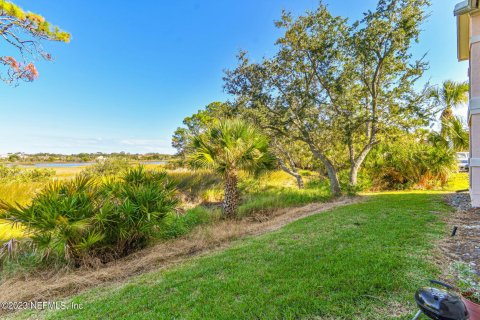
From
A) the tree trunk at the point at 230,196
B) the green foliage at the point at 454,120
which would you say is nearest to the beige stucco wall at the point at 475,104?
the green foliage at the point at 454,120

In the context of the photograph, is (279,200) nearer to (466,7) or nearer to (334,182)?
(334,182)

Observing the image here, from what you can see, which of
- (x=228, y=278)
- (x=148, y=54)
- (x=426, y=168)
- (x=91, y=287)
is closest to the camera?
(x=228, y=278)

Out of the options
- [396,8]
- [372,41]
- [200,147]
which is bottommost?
[200,147]

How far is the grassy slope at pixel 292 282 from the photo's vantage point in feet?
7.43

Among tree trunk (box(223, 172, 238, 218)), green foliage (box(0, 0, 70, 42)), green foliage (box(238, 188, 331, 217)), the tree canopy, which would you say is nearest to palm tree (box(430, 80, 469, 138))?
green foliage (box(238, 188, 331, 217))

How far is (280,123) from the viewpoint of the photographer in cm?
941

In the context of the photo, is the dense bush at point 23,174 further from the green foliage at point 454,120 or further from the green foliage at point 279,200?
the green foliage at point 454,120

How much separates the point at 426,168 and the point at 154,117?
18349 millimetres

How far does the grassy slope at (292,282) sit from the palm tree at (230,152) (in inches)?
131

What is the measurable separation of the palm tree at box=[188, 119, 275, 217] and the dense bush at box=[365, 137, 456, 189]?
269 inches

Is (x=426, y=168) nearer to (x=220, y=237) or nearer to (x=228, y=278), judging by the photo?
(x=220, y=237)

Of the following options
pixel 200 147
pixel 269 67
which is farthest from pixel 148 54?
pixel 200 147

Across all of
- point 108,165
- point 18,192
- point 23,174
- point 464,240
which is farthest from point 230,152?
point 23,174

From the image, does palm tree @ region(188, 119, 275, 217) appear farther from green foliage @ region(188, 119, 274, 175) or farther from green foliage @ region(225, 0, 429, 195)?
green foliage @ region(225, 0, 429, 195)
